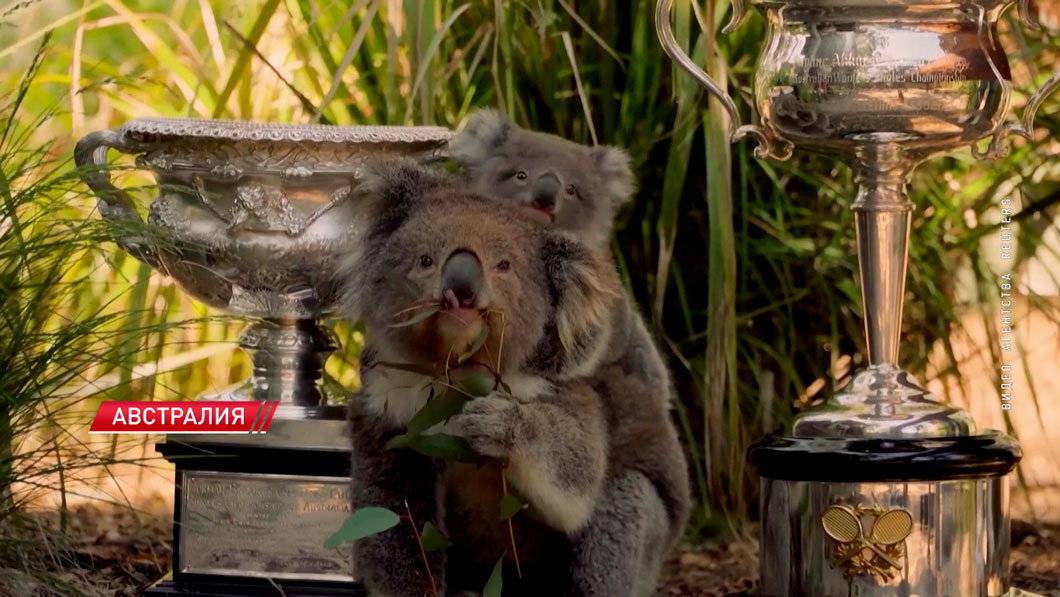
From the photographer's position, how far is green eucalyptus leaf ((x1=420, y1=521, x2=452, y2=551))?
89.8 inches

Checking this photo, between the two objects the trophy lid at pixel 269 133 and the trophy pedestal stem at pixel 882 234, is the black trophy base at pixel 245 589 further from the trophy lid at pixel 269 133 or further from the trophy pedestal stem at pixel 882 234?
the trophy pedestal stem at pixel 882 234

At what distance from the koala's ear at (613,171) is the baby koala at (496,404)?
60 centimetres

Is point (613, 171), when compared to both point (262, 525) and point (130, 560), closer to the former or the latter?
point (262, 525)

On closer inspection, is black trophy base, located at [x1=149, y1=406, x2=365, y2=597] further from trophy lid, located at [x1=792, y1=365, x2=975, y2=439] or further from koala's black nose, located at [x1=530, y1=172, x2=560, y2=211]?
trophy lid, located at [x1=792, y1=365, x2=975, y2=439]

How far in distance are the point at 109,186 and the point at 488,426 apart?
3.92 ft

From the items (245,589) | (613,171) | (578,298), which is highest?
(613,171)

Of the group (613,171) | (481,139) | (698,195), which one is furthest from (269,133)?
(698,195)

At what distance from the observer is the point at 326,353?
125 inches

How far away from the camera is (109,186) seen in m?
2.96

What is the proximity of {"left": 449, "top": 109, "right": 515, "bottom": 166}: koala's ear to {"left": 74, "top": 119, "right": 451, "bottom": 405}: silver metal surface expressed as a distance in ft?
0.36

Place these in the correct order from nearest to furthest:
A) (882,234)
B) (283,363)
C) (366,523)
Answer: (366,523) → (882,234) → (283,363)

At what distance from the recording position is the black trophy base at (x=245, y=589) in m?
2.85

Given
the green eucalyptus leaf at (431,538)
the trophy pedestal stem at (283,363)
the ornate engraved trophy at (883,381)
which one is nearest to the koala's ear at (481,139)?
the trophy pedestal stem at (283,363)

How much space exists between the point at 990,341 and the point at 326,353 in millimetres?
1874
